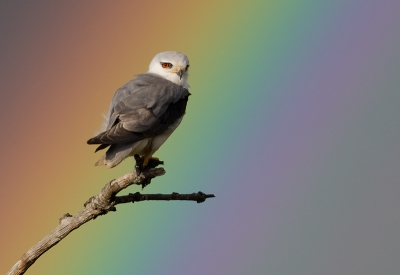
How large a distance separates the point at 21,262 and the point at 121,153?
834 millimetres

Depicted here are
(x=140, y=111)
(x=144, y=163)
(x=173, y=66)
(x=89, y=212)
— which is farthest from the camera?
(x=173, y=66)

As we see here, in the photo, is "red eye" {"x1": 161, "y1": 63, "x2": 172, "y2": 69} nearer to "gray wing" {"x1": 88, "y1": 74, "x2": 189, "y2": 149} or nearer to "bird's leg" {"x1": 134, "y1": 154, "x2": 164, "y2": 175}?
"gray wing" {"x1": 88, "y1": 74, "x2": 189, "y2": 149}

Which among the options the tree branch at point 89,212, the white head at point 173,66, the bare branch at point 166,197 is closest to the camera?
the tree branch at point 89,212

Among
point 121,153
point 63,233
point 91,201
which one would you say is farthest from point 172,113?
point 63,233

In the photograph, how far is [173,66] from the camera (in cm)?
369

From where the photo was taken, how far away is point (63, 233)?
9.53 feet

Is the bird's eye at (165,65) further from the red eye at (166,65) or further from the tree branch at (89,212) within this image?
the tree branch at (89,212)

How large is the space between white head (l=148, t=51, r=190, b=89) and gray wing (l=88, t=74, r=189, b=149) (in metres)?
0.27

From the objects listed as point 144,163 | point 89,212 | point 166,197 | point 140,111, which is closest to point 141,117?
point 140,111

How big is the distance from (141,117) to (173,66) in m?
0.79

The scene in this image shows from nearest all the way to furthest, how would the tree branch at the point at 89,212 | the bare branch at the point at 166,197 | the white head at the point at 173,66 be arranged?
the tree branch at the point at 89,212 → the bare branch at the point at 166,197 → the white head at the point at 173,66

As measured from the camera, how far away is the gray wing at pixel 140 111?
9.42ft

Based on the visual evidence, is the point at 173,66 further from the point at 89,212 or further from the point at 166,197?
the point at 89,212

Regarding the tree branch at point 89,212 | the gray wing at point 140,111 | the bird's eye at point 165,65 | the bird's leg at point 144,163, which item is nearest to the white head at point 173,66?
the bird's eye at point 165,65
